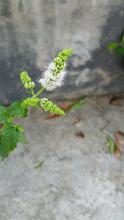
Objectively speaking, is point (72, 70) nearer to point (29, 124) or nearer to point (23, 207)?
point (29, 124)

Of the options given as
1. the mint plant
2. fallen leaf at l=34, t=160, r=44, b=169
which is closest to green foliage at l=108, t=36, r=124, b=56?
fallen leaf at l=34, t=160, r=44, b=169

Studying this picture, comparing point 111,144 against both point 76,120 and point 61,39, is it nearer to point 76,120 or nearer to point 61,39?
point 76,120

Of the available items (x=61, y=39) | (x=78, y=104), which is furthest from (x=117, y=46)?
(x=78, y=104)

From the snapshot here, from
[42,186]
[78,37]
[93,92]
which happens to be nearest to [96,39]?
[78,37]

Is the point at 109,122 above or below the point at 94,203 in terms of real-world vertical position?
above

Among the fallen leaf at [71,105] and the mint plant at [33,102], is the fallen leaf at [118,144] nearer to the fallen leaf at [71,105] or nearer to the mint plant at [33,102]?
the fallen leaf at [71,105]

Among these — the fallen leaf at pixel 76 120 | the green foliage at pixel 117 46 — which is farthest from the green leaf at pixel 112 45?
the fallen leaf at pixel 76 120
